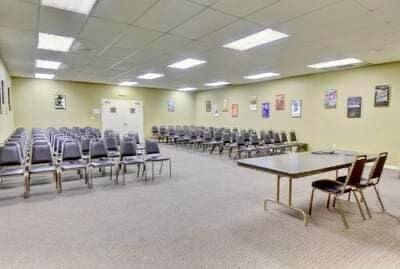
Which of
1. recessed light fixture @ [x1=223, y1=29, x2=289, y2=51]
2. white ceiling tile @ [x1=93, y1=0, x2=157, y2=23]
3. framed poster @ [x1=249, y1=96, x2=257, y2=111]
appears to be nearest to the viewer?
white ceiling tile @ [x1=93, y1=0, x2=157, y2=23]

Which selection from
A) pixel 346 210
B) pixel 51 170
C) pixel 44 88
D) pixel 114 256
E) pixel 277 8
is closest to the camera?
pixel 114 256

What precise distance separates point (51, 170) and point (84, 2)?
2704 mm

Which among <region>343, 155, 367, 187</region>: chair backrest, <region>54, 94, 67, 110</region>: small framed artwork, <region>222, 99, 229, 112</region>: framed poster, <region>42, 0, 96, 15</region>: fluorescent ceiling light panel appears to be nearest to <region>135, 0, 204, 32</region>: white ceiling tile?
<region>42, 0, 96, 15</region>: fluorescent ceiling light panel

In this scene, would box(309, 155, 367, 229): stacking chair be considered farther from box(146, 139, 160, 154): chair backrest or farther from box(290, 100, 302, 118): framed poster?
box(290, 100, 302, 118): framed poster

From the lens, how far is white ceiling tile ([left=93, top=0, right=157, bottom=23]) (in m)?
3.18

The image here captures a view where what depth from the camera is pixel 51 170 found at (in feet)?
14.0

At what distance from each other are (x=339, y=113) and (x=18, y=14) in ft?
26.4

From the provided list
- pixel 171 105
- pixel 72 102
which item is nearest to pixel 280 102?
pixel 171 105

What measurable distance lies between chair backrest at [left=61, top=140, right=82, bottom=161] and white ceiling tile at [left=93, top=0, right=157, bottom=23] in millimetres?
2452

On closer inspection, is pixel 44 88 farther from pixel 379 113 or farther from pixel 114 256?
pixel 379 113

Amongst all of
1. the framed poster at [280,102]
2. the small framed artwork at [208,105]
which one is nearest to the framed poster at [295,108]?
the framed poster at [280,102]

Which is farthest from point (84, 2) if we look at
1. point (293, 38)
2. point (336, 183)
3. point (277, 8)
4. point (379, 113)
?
point (379, 113)

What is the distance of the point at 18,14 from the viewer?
3596 millimetres

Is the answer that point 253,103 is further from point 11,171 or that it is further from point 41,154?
point 11,171
